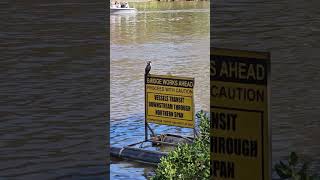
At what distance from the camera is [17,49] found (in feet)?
11.4

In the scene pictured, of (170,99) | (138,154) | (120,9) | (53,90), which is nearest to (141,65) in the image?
(138,154)

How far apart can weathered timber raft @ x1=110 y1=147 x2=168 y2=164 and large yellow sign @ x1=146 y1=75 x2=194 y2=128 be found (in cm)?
38

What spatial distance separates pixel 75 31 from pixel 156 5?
173ft

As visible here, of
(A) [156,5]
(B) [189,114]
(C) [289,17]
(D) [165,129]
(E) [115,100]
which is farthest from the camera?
(A) [156,5]

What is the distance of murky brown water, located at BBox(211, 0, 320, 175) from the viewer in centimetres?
431

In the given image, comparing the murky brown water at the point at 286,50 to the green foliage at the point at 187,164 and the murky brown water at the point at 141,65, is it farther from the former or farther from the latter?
the murky brown water at the point at 141,65

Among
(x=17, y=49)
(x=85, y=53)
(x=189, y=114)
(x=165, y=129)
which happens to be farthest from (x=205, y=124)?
(x=165, y=129)

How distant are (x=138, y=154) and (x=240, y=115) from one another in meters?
6.01

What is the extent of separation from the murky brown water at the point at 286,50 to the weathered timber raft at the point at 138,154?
3.48m

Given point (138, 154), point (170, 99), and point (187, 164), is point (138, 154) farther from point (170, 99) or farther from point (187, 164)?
point (187, 164)

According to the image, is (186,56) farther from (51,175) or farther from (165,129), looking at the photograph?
(51,175)

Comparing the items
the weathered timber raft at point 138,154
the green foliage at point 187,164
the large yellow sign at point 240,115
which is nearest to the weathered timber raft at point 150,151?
the weathered timber raft at point 138,154

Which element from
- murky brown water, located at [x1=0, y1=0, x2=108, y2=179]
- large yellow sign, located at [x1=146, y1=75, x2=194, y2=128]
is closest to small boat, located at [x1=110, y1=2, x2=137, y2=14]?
large yellow sign, located at [x1=146, y1=75, x2=194, y2=128]

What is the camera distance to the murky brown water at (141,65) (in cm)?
1008
